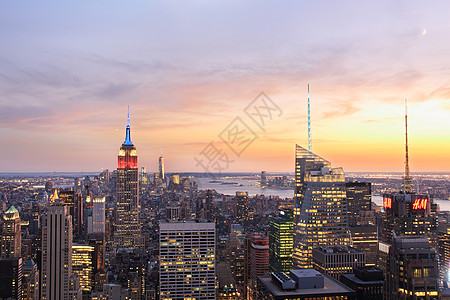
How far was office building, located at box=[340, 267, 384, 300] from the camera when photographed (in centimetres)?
1812

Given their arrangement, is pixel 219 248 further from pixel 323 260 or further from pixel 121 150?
pixel 121 150

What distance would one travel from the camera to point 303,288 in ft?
53.9

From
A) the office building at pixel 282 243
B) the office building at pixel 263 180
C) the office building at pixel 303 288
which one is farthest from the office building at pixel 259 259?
the office building at pixel 263 180

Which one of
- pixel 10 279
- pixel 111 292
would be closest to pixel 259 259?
pixel 111 292

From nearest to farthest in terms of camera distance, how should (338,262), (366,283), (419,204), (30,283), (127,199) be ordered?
(366,283), (338,262), (30,283), (419,204), (127,199)

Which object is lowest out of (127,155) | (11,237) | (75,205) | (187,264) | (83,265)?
(83,265)

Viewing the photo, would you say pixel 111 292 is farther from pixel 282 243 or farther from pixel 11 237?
pixel 11 237

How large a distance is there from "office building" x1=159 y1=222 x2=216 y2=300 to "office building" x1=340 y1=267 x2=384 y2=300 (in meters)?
10.3

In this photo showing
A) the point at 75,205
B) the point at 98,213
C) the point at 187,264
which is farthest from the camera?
the point at 98,213

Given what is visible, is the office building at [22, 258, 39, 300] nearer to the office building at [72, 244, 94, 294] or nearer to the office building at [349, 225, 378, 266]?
the office building at [72, 244, 94, 294]

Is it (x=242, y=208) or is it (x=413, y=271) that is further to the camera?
(x=242, y=208)

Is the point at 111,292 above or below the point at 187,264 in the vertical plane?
below

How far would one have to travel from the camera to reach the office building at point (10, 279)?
30.4 meters

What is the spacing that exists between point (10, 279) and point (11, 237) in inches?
392
